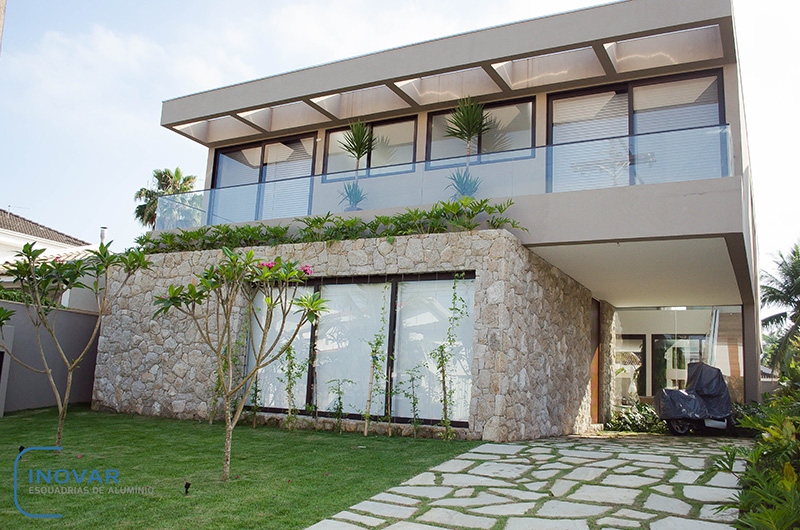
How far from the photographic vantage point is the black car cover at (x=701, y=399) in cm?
1062

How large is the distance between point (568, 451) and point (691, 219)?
3276mm

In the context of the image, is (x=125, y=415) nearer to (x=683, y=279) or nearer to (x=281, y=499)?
(x=281, y=499)

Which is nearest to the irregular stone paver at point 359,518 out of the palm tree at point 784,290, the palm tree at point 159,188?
the palm tree at point 159,188

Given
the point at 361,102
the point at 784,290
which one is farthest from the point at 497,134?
the point at 784,290

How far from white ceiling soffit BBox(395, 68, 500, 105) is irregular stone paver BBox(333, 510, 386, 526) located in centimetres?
781

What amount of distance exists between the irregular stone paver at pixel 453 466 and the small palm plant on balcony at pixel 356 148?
15.5 ft

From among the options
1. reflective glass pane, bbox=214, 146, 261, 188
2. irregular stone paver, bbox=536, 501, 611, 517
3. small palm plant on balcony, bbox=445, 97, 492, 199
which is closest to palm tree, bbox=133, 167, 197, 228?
reflective glass pane, bbox=214, 146, 261, 188

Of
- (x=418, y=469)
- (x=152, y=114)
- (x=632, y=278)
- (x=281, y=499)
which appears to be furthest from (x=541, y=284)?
(x=152, y=114)

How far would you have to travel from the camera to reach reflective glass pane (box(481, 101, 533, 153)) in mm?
10297

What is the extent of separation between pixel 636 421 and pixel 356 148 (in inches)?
340

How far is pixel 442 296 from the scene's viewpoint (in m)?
8.65

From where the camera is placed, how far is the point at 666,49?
30.7 ft

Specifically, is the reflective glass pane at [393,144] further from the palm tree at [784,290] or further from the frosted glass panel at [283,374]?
the palm tree at [784,290]

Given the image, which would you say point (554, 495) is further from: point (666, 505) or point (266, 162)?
point (266, 162)
